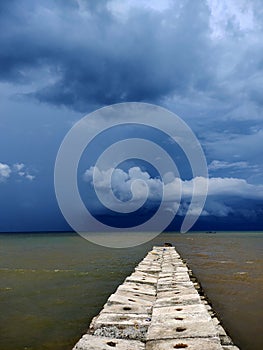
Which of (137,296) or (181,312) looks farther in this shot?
(137,296)

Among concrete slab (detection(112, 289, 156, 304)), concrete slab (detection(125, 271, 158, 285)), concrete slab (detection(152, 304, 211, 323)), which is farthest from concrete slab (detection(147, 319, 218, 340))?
concrete slab (detection(125, 271, 158, 285))

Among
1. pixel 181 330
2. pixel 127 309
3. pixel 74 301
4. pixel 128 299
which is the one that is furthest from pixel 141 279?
pixel 181 330

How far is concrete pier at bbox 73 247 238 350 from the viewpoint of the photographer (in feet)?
17.9

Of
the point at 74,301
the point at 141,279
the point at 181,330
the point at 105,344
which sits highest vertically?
the point at 141,279

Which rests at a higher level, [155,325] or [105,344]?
[155,325]

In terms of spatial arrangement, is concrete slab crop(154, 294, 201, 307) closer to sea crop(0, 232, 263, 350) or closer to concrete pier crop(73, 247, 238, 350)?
concrete pier crop(73, 247, 238, 350)

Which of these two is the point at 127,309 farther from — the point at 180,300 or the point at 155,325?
the point at 155,325

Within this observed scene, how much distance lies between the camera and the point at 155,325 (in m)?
6.28

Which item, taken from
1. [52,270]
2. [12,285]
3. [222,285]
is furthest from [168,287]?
[52,270]

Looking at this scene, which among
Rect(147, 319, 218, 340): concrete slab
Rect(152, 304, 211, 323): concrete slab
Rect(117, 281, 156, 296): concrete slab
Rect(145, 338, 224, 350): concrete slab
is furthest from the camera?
Rect(117, 281, 156, 296): concrete slab

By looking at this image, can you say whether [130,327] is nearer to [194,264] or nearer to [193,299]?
[193,299]

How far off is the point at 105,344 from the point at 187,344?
1202 mm

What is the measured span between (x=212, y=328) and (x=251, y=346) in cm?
A: 245

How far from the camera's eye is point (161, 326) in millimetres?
6191
